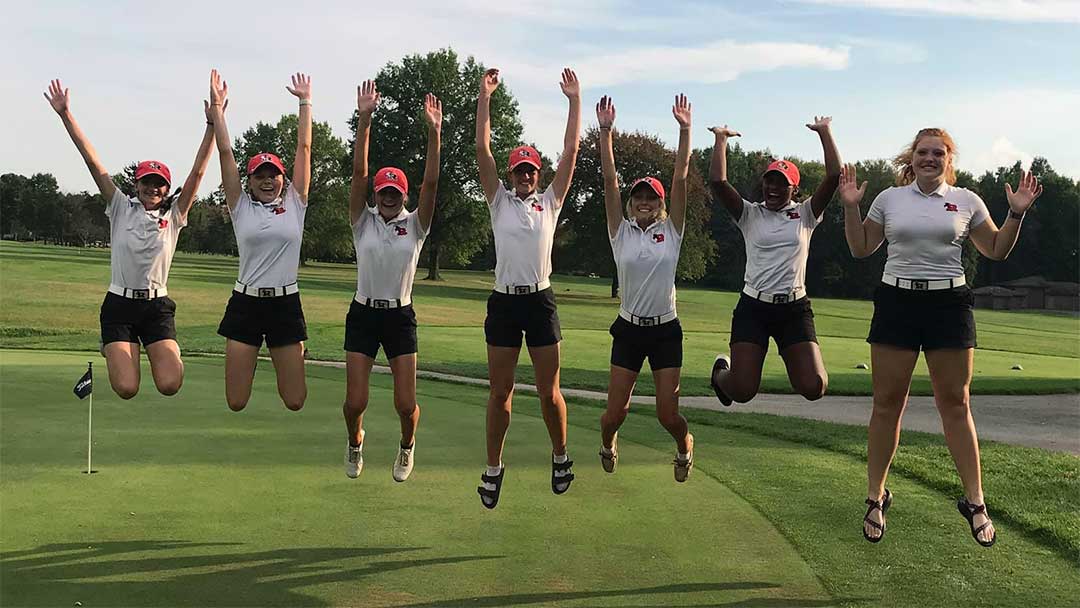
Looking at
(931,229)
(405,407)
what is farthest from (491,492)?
(931,229)

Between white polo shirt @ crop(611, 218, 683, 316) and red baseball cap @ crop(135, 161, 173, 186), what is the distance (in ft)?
13.9

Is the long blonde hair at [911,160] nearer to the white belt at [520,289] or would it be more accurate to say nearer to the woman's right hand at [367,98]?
the white belt at [520,289]

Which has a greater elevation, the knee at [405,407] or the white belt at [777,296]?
the white belt at [777,296]

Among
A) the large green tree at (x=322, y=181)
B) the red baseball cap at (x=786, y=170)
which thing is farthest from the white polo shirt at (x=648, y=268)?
the large green tree at (x=322, y=181)

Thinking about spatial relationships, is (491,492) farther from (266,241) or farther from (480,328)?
(480,328)

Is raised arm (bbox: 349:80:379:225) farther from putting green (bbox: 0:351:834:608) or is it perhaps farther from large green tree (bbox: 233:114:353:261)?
large green tree (bbox: 233:114:353:261)

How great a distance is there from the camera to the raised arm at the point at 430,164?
28.5 feet

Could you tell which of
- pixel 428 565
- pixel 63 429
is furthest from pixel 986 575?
pixel 63 429

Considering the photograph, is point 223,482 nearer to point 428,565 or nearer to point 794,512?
point 428,565

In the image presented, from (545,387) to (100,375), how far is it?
15411 mm

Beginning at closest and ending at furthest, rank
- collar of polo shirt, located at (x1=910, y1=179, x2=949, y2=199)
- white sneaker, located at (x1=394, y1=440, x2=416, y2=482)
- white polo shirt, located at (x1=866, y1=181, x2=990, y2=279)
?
white polo shirt, located at (x1=866, y1=181, x2=990, y2=279)
collar of polo shirt, located at (x1=910, y1=179, x2=949, y2=199)
white sneaker, located at (x1=394, y1=440, x2=416, y2=482)

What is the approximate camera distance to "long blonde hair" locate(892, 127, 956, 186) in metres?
7.91

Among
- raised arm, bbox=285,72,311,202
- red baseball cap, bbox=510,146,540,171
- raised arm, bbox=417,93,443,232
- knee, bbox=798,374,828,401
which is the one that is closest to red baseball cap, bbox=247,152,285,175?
raised arm, bbox=285,72,311,202

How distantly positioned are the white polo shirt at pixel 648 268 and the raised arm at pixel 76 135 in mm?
4703
